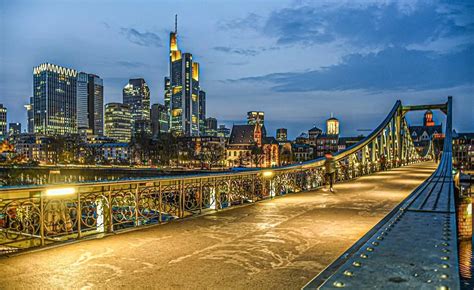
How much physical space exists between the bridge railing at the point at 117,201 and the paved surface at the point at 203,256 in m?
0.81

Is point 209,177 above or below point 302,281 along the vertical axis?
above

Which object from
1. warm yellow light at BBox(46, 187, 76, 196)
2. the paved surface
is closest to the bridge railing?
warm yellow light at BBox(46, 187, 76, 196)

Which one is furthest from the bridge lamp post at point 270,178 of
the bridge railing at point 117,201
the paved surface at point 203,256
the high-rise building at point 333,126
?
the high-rise building at point 333,126

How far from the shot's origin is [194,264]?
17.5ft

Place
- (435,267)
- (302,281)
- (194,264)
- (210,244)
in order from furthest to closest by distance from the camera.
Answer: (210,244) < (194,264) < (302,281) < (435,267)

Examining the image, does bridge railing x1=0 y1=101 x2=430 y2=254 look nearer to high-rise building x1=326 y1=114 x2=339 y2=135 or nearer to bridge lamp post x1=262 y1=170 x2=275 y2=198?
bridge lamp post x1=262 y1=170 x2=275 y2=198

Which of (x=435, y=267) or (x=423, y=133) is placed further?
(x=423, y=133)

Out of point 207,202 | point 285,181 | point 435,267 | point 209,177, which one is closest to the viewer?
point 435,267

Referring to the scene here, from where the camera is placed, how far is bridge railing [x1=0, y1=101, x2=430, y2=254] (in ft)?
23.0

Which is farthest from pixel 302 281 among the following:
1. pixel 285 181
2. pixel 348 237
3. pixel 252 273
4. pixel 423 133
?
pixel 423 133

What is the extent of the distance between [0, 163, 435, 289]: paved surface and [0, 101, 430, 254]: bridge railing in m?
0.81

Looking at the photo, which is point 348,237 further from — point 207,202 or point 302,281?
point 207,202

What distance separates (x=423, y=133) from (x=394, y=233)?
570 ft

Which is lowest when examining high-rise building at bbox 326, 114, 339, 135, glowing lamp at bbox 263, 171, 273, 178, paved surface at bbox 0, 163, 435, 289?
paved surface at bbox 0, 163, 435, 289
